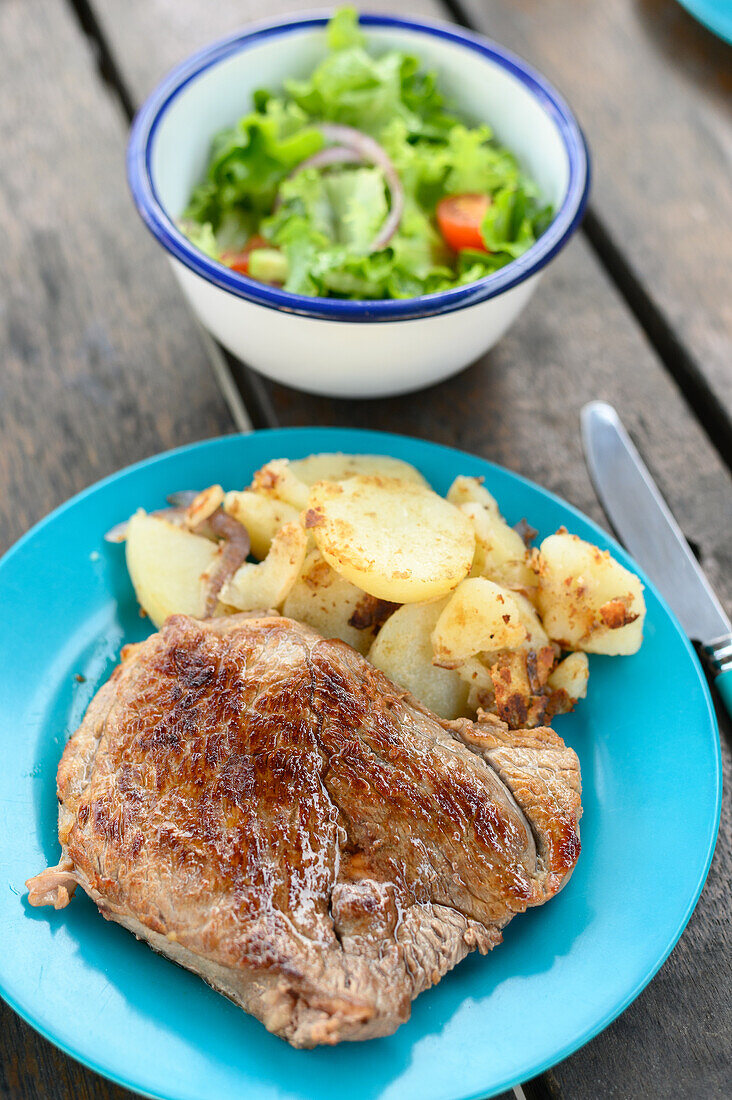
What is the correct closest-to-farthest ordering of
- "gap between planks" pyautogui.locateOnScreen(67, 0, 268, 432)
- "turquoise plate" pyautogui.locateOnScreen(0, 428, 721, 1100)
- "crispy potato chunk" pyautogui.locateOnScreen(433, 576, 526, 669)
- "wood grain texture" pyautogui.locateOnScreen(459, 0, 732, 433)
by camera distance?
"turquoise plate" pyautogui.locateOnScreen(0, 428, 721, 1100), "crispy potato chunk" pyautogui.locateOnScreen(433, 576, 526, 669), "gap between planks" pyautogui.locateOnScreen(67, 0, 268, 432), "wood grain texture" pyautogui.locateOnScreen(459, 0, 732, 433)

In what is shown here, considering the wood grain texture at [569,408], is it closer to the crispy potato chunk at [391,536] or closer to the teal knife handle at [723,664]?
the teal knife handle at [723,664]

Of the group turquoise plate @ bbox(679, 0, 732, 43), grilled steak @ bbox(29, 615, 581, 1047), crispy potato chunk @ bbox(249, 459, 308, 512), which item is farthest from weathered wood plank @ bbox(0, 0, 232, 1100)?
turquoise plate @ bbox(679, 0, 732, 43)

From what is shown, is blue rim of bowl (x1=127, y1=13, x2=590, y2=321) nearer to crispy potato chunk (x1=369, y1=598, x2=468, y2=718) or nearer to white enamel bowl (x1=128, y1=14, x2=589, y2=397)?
white enamel bowl (x1=128, y1=14, x2=589, y2=397)

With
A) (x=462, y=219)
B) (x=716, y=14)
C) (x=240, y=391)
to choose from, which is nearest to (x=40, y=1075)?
(x=240, y=391)

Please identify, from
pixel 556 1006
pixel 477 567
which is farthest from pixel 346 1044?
pixel 477 567

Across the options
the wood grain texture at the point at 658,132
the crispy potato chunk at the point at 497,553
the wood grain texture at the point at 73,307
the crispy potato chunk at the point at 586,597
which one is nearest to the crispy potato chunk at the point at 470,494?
the crispy potato chunk at the point at 497,553

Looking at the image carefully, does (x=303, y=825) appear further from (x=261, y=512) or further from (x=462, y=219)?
(x=462, y=219)
